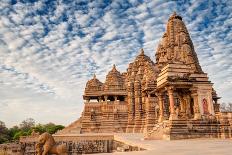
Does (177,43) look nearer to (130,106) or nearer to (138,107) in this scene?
(138,107)

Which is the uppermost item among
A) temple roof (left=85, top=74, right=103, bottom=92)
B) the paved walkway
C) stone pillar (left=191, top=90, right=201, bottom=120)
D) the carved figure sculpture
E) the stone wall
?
temple roof (left=85, top=74, right=103, bottom=92)

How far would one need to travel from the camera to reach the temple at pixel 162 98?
850 inches

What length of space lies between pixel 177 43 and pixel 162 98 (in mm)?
11181

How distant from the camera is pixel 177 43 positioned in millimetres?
34562

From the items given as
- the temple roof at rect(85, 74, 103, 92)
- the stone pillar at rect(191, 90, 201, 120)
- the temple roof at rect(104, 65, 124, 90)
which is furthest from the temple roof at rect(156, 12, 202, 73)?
the temple roof at rect(85, 74, 103, 92)

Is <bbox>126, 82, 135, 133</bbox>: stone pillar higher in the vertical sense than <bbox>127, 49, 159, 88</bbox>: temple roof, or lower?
lower

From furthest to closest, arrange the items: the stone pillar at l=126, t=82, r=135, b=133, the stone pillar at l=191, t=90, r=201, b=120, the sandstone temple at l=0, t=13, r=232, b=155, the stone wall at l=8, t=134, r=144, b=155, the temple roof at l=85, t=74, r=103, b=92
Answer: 1. the temple roof at l=85, t=74, r=103, b=92
2. the stone pillar at l=126, t=82, r=135, b=133
3. the stone wall at l=8, t=134, r=144, b=155
4. the stone pillar at l=191, t=90, r=201, b=120
5. the sandstone temple at l=0, t=13, r=232, b=155

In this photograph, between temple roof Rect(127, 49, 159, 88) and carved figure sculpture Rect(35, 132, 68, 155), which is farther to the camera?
temple roof Rect(127, 49, 159, 88)

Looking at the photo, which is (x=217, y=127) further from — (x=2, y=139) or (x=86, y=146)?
(x=2, y=139)

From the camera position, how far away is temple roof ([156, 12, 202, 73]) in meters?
31.7

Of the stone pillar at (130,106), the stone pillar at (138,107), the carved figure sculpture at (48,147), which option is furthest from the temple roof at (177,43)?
the carved figure sculpture at (48,147)

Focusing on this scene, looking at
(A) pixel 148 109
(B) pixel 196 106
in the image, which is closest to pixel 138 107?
(A) pixel 148 109

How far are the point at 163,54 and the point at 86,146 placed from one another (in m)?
18.9

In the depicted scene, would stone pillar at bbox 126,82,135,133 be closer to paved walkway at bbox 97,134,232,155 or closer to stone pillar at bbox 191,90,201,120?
stone pillar at bbox 191,90,201,120
